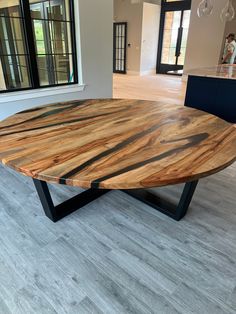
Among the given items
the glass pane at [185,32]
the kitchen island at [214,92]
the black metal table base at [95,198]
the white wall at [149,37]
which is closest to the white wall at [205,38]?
the glass pane at [185,32]

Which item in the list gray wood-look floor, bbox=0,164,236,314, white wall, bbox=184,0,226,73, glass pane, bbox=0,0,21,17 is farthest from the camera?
white wall, bbox=184,0,226,73

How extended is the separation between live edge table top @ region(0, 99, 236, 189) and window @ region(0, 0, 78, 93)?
51.9 inches

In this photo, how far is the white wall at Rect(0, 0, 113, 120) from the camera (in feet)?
10.1

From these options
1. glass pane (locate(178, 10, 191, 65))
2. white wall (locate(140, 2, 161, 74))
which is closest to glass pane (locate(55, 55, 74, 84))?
white wall (locate(140, 2, 161, 74))

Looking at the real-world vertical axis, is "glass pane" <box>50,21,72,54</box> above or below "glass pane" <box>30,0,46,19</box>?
below

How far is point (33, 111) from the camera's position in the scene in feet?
6.51

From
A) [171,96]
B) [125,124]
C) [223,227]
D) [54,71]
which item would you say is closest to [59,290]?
[125,124]

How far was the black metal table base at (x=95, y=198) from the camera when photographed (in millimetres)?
1661

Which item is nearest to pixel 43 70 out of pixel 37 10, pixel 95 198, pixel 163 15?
pixel 37 10

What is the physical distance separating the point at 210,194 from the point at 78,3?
113 inches

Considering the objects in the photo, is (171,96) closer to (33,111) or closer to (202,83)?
(202,83)

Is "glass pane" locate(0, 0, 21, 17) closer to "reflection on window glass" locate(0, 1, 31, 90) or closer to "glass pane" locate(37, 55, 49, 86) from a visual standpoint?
"reflection on window glass" locate(0, 1, 31, 90)

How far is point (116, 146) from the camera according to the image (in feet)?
4.36

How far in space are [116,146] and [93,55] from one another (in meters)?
2.61
